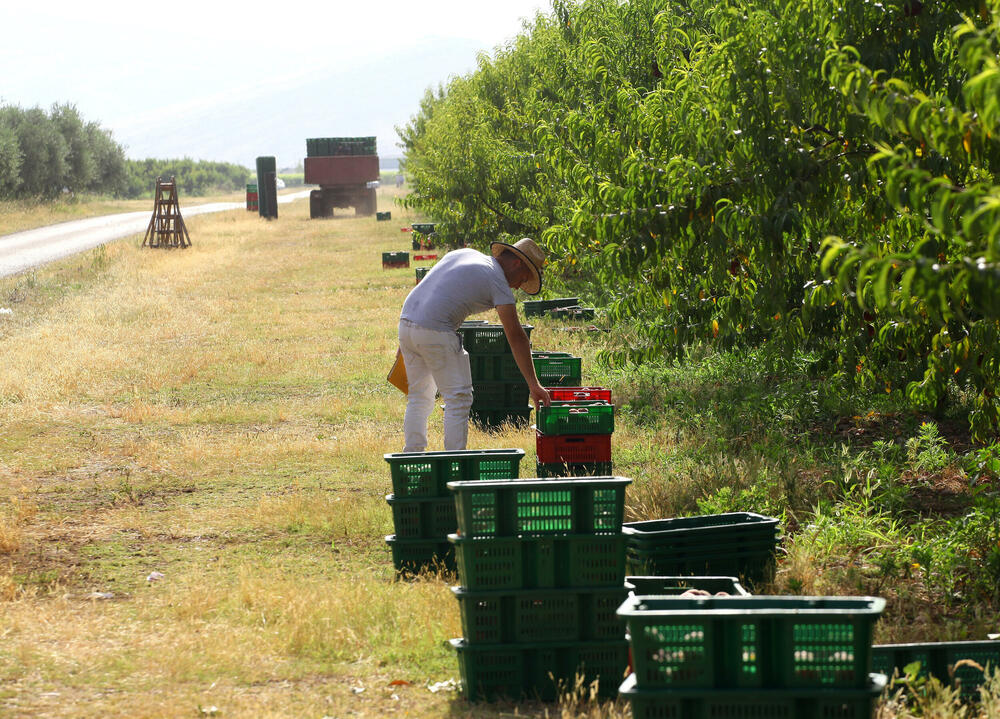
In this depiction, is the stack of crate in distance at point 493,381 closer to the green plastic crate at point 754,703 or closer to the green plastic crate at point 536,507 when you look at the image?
the green plastic crate at point 536,507

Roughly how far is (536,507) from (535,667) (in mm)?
661

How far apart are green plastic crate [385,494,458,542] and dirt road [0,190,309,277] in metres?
25.3

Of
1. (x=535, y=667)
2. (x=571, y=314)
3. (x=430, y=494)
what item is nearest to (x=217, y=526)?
(x=430, y=494)

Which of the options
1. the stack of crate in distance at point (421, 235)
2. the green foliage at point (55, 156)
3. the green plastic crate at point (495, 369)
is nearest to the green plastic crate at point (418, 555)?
the green plastic crate at point (495, 369)

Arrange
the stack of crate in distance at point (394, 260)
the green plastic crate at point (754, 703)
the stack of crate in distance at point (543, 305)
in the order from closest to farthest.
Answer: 1. the green plastic crate at point (754, 703)
2. the stack of crate in distance at point (543, 305)
3. the stack of crate in distance at point (394, 260)

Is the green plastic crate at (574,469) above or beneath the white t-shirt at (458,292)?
beneath

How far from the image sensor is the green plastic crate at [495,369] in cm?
1059

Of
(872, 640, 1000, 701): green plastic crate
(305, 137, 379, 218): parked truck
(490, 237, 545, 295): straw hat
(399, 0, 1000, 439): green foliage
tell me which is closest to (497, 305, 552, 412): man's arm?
(490, 237, 545, 295): straw hat

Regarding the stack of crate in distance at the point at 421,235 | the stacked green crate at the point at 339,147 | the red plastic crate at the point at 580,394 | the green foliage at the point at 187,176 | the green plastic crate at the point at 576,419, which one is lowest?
the green plastic crate at the point at 576,419

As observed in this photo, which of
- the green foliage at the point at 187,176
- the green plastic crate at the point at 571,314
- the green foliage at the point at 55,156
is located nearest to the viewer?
the green plastic crate at the point at 571,314

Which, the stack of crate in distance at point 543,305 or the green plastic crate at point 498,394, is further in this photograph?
the stack of crate in distance at point 543,305

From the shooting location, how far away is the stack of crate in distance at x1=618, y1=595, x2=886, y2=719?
371 cm

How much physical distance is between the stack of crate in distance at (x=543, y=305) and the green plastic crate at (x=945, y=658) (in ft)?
44.8

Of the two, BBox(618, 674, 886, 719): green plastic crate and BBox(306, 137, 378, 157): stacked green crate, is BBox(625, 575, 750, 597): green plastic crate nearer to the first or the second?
BBox(618, 674, 886, 719): green plastic crate
